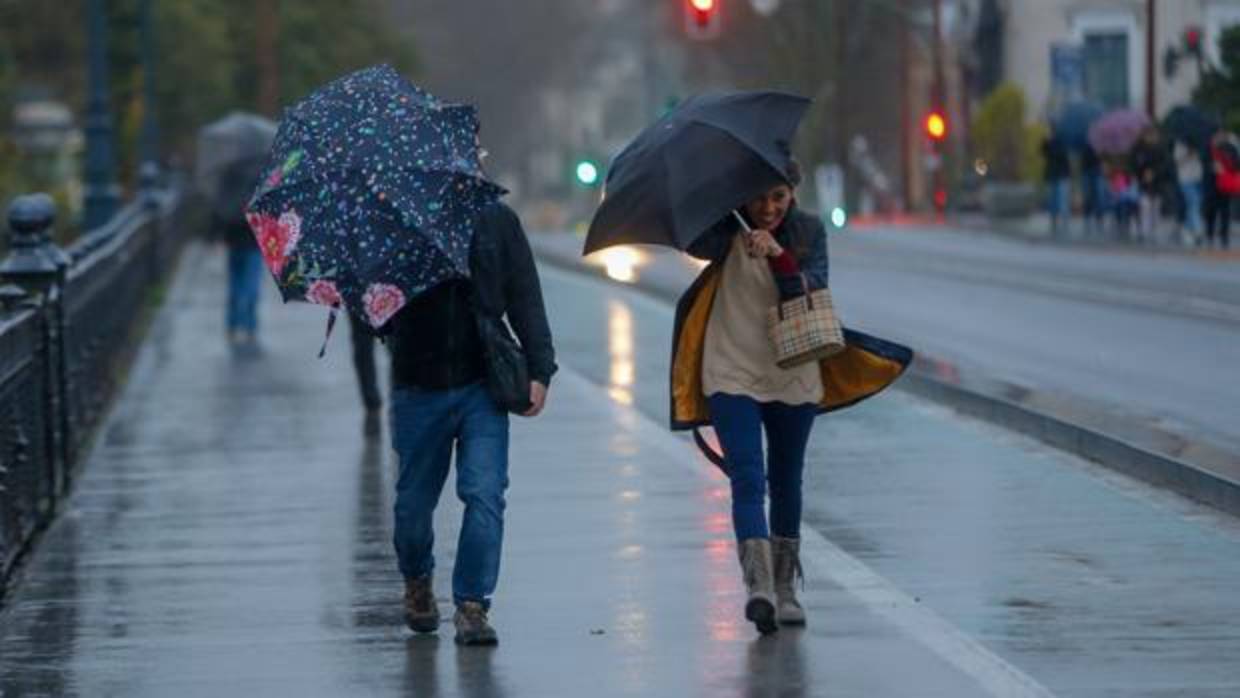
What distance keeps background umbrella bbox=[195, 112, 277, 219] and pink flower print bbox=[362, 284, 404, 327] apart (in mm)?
17874

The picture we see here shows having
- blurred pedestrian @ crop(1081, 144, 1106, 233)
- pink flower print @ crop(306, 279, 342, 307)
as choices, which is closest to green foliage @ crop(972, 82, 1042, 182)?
blurred pedestrian @ crop(1081, 144, 1106, 233)

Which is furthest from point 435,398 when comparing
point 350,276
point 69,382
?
point 69,382

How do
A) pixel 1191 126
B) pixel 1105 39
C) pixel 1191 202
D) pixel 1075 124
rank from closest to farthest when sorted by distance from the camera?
pixel 1191 126 < pixel 1191 202 < pixel 1075 124 < pixel 1105 39

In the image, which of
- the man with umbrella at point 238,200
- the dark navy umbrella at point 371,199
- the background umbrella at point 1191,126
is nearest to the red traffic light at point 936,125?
the background umbrella at point 1191,126

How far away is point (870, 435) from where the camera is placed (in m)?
17.1

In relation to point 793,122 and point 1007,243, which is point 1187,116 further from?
point 793,122

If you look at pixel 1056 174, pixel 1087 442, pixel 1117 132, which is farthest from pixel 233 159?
pixel 1056 174

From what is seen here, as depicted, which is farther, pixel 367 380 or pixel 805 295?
pixel 367 380

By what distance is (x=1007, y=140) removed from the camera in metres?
68.5

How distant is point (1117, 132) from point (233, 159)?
23807 millimetres

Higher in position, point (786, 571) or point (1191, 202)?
point (786, 571)

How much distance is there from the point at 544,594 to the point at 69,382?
5.93 m

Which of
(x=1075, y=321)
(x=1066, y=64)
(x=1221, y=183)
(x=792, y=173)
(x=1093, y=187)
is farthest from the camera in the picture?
(x=1066, y=64)

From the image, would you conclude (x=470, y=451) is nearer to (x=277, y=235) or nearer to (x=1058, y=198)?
(x=277, y=235)
